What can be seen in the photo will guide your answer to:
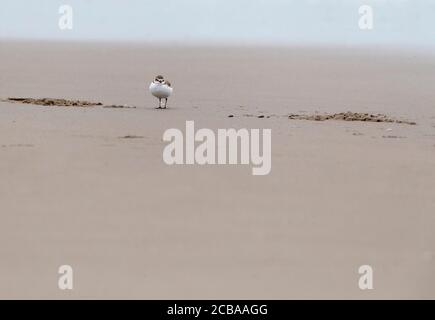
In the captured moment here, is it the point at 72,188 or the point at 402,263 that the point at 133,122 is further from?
the point at 402,263

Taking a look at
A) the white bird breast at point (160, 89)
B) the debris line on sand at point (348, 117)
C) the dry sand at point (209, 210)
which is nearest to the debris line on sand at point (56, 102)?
the dry sand at point (209, 210)

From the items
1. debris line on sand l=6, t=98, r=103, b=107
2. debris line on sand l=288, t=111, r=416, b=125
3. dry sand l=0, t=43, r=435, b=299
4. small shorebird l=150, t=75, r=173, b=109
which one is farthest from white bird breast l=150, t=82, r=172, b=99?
debris line on sand l=288, t=111, r=416, b=125

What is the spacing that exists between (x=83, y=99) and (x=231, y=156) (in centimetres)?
669

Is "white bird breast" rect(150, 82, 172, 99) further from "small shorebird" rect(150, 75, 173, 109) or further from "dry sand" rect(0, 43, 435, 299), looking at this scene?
"dry sand" rect(0, 43, 435, 299)

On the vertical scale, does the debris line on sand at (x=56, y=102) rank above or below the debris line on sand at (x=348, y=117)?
above

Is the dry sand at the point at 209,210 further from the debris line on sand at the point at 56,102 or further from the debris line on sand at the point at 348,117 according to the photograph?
the debris line on sand at the point at 56,102

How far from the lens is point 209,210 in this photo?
7.89 meters

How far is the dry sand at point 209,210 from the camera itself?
6258 millimetres

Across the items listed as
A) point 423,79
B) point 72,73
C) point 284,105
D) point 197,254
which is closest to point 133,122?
point 284,105

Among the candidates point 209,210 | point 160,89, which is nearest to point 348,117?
point 160,89

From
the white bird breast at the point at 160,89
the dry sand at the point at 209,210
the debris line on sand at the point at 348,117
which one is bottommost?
the dry sand at the point at 209,210

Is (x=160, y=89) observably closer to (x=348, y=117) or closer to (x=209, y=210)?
(x=348, y=117)

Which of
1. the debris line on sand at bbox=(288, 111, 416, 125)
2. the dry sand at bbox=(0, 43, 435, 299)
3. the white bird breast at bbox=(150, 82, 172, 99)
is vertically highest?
the white bird breast at bbox=(150, 82, 172, 99)

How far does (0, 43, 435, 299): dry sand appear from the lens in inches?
246
